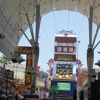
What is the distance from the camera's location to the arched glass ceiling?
1919 inches

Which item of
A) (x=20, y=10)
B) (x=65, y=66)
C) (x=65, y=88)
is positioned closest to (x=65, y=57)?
(x=65, y=66)

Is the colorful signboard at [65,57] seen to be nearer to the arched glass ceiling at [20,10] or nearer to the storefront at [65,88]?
the storefront at [65,88]

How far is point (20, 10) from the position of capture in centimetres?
5266

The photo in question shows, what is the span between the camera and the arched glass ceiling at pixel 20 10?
160ft

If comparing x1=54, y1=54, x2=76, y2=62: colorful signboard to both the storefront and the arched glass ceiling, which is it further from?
the arched glass ceiling

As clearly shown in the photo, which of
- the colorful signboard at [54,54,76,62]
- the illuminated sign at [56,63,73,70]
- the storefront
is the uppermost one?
the colorful signboard at [54,54,76,62]

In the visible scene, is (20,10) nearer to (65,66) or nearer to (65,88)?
(65,66)

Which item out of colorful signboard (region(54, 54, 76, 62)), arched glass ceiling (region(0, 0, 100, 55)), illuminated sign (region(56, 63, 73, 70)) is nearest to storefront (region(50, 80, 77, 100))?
illuminated sign (region(56, 63, 73, 70))

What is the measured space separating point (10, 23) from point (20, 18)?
3586 millimetres

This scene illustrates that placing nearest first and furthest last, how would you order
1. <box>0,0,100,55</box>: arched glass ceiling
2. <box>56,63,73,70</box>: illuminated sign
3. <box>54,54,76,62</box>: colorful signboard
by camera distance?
<box>0,0,100,55</box>: arched glass ceiling < <box>56,63,73,70</box>: illuminated sign < <box>54,54,76,62</box>: colorful signboard

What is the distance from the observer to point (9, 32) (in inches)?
2218

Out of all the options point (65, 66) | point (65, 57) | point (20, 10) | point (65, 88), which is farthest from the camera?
point (65, 57)

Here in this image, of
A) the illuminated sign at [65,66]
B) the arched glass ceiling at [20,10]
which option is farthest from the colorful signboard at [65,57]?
the arched glass ceiling at [20,10]

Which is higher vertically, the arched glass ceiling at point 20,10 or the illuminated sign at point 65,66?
the arched glass ceiling at point 20,10
